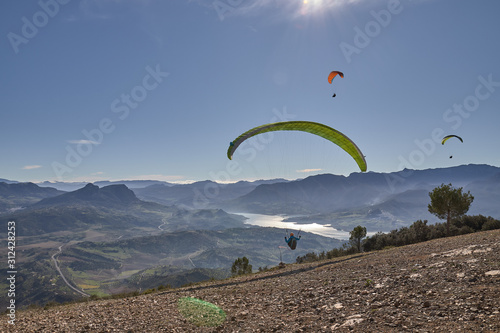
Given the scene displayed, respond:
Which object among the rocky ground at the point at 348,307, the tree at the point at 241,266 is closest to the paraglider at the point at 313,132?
the rocky ground at the point at 348,307

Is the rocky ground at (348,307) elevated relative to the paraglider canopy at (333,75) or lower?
lower

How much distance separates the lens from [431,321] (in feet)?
23.1

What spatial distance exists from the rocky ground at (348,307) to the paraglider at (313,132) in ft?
33.7

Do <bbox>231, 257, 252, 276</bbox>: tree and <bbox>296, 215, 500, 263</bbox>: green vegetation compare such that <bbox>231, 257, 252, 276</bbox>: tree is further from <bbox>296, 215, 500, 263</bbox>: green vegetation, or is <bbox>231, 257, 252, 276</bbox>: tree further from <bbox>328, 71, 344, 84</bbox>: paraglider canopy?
<bbox>328, 71, 344, 84</bbox>: paraglider canopy

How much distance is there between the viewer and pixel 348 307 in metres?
9.56

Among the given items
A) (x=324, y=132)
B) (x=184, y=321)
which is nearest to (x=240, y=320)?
(x=184, y=321)

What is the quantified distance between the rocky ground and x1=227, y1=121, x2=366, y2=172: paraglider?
10273 millimetres

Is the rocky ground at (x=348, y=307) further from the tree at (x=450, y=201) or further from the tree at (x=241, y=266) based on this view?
the tree at (x=241, y=266)

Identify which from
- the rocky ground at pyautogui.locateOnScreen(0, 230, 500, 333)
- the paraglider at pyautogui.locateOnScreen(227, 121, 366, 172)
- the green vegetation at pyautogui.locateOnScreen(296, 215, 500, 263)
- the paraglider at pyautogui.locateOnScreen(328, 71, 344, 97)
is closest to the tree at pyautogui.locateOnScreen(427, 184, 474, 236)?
the green vegetation at pyautogui.locateOnScreen(296, 215, 500, 263)

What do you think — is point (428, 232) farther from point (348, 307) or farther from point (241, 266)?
point (348, 307)

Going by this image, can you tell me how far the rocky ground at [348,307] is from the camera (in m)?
7.34

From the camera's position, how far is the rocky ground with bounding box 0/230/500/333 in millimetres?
7344

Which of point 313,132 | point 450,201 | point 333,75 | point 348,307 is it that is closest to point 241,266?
point 313,132

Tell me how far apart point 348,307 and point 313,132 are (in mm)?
16087
